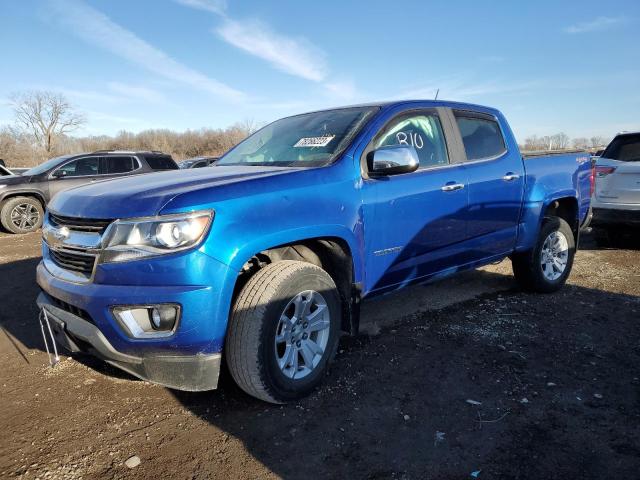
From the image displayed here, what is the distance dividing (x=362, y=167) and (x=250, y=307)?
4.03 feet

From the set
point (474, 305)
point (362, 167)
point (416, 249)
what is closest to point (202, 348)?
point (362, 167)

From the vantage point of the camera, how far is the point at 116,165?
10.2 metres

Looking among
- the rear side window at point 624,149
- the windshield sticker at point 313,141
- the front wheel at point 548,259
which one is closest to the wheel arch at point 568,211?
the front wheel at point 548,259

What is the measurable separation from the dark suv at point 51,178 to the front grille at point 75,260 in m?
7.56

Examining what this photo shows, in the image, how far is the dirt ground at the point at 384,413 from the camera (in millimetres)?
2246

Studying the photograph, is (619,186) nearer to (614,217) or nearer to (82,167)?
(614,217)

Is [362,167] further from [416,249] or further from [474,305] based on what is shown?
[474,305]

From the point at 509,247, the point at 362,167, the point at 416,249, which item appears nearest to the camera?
the point at 362,167

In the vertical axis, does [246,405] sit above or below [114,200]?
below

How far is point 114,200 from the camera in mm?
2441

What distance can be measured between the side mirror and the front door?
122 millimetres

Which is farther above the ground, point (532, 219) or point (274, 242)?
point (274, 242)

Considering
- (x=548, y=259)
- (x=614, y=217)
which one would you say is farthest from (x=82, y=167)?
(x=614, y=217)

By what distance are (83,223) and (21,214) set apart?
8775 millimetres
